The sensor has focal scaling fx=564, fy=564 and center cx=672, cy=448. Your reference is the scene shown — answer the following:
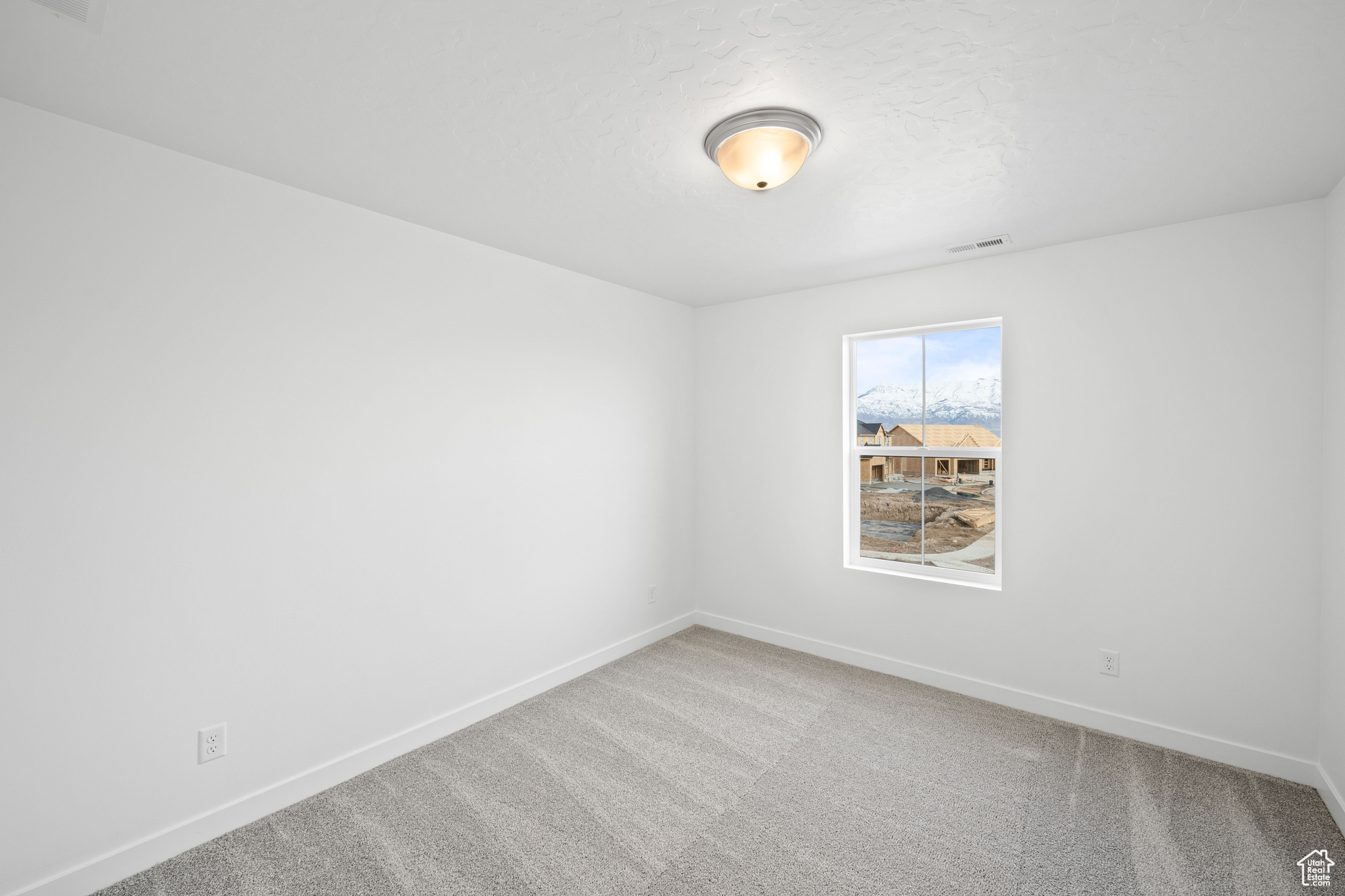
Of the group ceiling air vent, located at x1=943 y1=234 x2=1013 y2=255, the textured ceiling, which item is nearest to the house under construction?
ceiling air vent, located at x1=943 y1=234 x2=1013 y2=255

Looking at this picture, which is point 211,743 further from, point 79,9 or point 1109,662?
point 1109,662

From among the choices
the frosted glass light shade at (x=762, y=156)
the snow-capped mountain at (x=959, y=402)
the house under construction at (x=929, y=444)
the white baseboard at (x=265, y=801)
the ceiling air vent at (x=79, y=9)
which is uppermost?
the ceiling air vent at (x=79, y=9)

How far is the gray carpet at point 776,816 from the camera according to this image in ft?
6.27

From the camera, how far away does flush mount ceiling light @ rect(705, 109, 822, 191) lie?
1.78 metres

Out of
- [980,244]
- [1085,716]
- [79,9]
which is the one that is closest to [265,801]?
[79,9]

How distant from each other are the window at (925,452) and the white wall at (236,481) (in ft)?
6.53

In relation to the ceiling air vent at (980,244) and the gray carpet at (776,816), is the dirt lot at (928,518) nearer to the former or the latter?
the gray carpet at (776,816)

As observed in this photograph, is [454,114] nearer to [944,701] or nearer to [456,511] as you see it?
[456,511]

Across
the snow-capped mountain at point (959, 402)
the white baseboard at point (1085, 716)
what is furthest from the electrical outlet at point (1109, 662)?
the snow-capped mountain at point (959, 402)

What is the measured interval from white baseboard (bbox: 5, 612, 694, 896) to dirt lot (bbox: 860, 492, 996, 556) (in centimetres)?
223

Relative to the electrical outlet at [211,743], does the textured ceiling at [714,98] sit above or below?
above

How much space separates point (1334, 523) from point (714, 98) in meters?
2.95

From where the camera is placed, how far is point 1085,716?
2.90 m

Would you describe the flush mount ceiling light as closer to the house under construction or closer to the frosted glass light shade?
the frosted glass light shade
